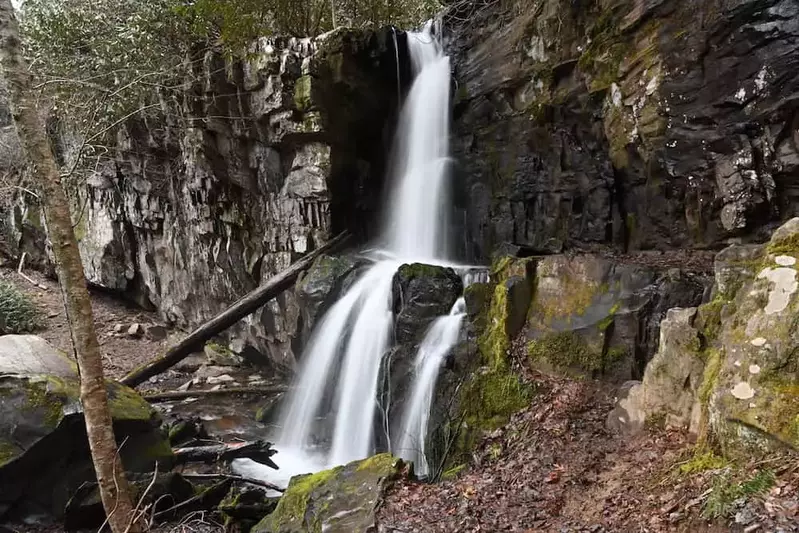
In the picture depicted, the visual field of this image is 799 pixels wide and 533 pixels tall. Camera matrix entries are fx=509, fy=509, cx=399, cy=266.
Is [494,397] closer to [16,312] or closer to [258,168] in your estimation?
[258,168]

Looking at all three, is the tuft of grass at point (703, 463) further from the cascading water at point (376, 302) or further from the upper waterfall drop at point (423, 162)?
the upper waterfall drop at point (423, 162)

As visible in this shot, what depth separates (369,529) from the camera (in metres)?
4.39

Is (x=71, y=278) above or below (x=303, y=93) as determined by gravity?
below

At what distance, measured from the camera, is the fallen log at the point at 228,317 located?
1018 cm

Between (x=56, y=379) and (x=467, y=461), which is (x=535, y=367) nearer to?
(x=467, y=461)

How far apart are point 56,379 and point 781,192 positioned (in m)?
9.77

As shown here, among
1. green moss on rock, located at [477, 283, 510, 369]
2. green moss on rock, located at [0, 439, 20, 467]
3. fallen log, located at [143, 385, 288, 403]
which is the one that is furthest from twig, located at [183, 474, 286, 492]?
fallen log, located at [143, 385, 288, 403]

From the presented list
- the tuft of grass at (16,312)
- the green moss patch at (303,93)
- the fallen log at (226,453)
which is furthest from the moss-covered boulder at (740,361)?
the tuft of grass at (16,312)

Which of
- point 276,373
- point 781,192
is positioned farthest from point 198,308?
point 781,192

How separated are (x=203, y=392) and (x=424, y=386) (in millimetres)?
7163

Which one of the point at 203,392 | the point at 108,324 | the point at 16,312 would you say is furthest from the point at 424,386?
the point at 16,312

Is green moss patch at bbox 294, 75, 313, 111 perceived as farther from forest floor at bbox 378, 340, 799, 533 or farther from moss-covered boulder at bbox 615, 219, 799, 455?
moss-covered boulder at bbox 615, 219, 799, 455

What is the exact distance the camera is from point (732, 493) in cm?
315

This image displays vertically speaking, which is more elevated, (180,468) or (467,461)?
(467,461)
